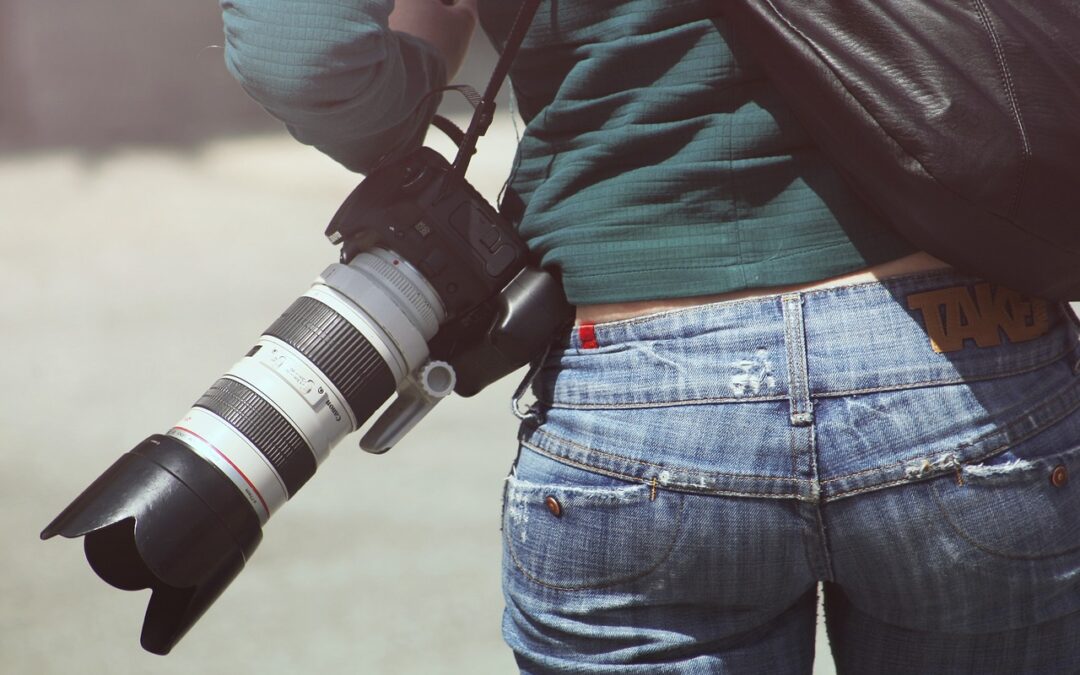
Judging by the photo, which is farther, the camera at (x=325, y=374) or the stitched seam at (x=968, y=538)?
the camera at (x=325, y=374)

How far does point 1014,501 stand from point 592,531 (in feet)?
1.13

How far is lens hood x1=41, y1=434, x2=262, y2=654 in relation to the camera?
3.72 feet

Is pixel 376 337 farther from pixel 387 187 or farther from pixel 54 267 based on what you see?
pixel 54 267

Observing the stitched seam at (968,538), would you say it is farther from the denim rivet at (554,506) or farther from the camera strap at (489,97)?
the camera strap at (489,97)

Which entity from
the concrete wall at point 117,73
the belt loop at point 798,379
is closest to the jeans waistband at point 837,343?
the belt loop at point 798,379

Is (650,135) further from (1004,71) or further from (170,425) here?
(170,425)

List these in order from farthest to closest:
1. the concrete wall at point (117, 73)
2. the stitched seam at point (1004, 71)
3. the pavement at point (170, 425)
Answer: the concrete wall at point (117, 73)
the pavement at point (170, 425)
the stitched seam at point (1004, 71)

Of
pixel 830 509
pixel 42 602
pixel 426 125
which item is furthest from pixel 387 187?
pixel 42 602

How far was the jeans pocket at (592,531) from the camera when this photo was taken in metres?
1.05

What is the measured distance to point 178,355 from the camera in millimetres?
4676

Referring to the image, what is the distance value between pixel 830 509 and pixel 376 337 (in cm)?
45

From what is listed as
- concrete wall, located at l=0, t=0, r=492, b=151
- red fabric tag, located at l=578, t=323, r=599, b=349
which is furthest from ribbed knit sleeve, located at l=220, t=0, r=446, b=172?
concrete wall, located at l=0, t=0, r=492, b=151

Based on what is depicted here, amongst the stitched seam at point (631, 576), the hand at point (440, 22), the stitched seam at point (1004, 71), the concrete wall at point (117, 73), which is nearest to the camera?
the stitched seam at point (1004, 71)

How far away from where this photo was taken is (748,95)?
1.06 metres
